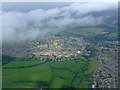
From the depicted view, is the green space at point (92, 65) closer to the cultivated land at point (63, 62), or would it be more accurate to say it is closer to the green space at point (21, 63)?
the cultivated land at point (63, 62)

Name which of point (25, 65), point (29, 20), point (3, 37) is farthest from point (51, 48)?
point (29, 20)

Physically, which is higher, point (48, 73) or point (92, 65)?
point (92, 65)

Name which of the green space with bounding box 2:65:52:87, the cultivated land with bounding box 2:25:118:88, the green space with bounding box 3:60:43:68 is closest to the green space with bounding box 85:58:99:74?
the cultivated land with bounding box 2:25:118:88

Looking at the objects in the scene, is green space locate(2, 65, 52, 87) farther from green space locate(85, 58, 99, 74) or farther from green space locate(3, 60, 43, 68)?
green space locate(85, 58, 99, 74)

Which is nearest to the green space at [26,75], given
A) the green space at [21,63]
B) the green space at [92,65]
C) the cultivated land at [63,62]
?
the cultivated land at [63,62]

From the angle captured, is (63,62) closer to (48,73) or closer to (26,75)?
(48,73)

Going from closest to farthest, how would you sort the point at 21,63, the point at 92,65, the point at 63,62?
the point at 92,65 < the point at 21,63 < the point at 63,62

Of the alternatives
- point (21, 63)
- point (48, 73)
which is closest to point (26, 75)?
point (48, 73)

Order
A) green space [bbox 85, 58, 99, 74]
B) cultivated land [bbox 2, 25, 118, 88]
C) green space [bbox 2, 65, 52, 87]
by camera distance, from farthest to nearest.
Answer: green space [bbox 85, 58, 99, 74], cultivated land [bbox 2, 25, 118, 88], green space [bbox 2, 65, 52, 87]

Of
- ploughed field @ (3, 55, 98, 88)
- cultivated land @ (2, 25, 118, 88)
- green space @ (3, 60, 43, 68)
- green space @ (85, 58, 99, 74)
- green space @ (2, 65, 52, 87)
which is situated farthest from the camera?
green space @ (3, 60, 43, 68)
